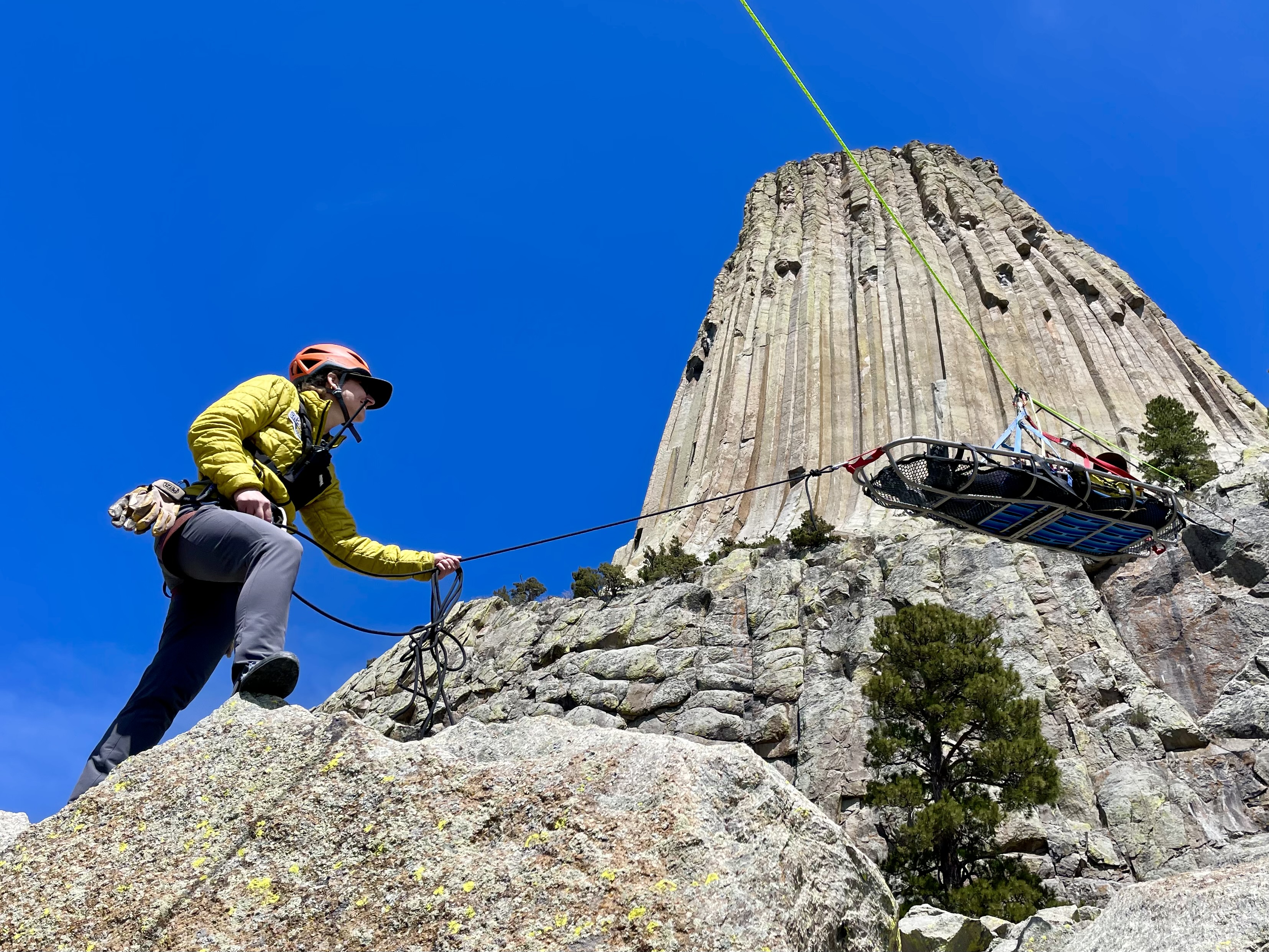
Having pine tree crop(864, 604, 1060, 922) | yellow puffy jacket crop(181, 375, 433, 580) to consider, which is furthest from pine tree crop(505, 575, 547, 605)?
yellow puffy jacket crop(181, 375, 433, 580)

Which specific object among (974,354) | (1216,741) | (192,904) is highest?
(974,354)

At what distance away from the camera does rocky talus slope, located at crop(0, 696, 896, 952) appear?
2885 millimetres

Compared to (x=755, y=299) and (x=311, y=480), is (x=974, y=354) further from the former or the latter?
(x=311, y=480)

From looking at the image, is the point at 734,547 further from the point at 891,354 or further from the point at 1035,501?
the point at 1035,501

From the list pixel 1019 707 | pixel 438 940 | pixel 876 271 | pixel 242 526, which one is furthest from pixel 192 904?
pixel 876 271

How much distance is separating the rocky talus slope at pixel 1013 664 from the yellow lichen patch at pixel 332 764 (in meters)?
13.9

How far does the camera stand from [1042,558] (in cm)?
2525

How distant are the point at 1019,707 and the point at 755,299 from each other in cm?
3331

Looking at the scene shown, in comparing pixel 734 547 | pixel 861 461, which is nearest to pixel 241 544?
pixel 861 461

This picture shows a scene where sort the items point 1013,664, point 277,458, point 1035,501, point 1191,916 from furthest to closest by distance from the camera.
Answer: point 1013,664
point 1035,501
point 277,458
point 1191,916

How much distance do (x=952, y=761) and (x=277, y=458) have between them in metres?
17.5

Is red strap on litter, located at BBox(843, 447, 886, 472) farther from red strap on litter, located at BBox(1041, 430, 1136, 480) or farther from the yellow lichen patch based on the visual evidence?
the yellow lichen patch

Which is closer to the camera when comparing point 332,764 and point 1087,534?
point 332,764

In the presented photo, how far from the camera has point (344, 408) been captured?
4859mm
